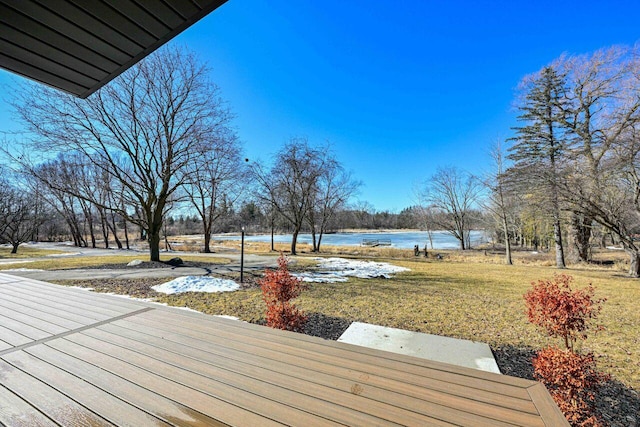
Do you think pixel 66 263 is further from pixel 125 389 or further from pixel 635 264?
pixel 635 264

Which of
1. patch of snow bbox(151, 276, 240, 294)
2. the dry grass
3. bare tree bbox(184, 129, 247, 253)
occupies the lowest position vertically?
the dry grass

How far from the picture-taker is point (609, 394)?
2.54 m

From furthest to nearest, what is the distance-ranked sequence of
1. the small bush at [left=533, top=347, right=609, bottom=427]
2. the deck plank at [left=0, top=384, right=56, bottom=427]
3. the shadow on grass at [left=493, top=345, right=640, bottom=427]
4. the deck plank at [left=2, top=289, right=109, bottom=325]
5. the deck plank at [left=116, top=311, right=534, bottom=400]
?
the deck plank at [left=2, top=289, right=109, bottom=325]
the shadow on grass at [left=493, top=345, right=640, bottom=427]
the small bush at [left=533, top=347, right=609, bottom=427]
the deck plank at [left=116, top=311, right=534, bottom=400]
the deck plank at [left=0, top=384, right=56, bottom=427]

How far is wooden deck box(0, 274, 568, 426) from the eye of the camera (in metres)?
1.26

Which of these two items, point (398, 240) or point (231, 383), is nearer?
point (231, 383)

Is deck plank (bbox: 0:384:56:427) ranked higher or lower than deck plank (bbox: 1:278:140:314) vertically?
lower

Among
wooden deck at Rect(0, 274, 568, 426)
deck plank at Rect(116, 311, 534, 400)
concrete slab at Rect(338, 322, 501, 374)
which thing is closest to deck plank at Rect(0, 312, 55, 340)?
wooden deck at Rect(0, 274, 568, 426)

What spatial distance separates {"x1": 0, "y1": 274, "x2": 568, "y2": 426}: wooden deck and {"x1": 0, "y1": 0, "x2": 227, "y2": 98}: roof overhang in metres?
2.48

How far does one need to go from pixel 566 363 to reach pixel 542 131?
17.5 metres

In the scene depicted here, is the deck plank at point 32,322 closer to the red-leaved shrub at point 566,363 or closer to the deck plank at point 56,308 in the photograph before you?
the deck plank at point 56,308

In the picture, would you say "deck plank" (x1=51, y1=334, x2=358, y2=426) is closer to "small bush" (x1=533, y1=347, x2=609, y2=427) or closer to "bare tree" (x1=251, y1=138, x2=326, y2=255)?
"small bush" (x1=533, y1=347, x2=609, y2=427)

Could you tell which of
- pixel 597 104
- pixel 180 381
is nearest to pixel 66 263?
pixel 180 381

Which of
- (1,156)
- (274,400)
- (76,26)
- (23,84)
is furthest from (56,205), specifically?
(274,400)

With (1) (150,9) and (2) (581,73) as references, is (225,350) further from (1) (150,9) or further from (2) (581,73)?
(2) (581,73)
